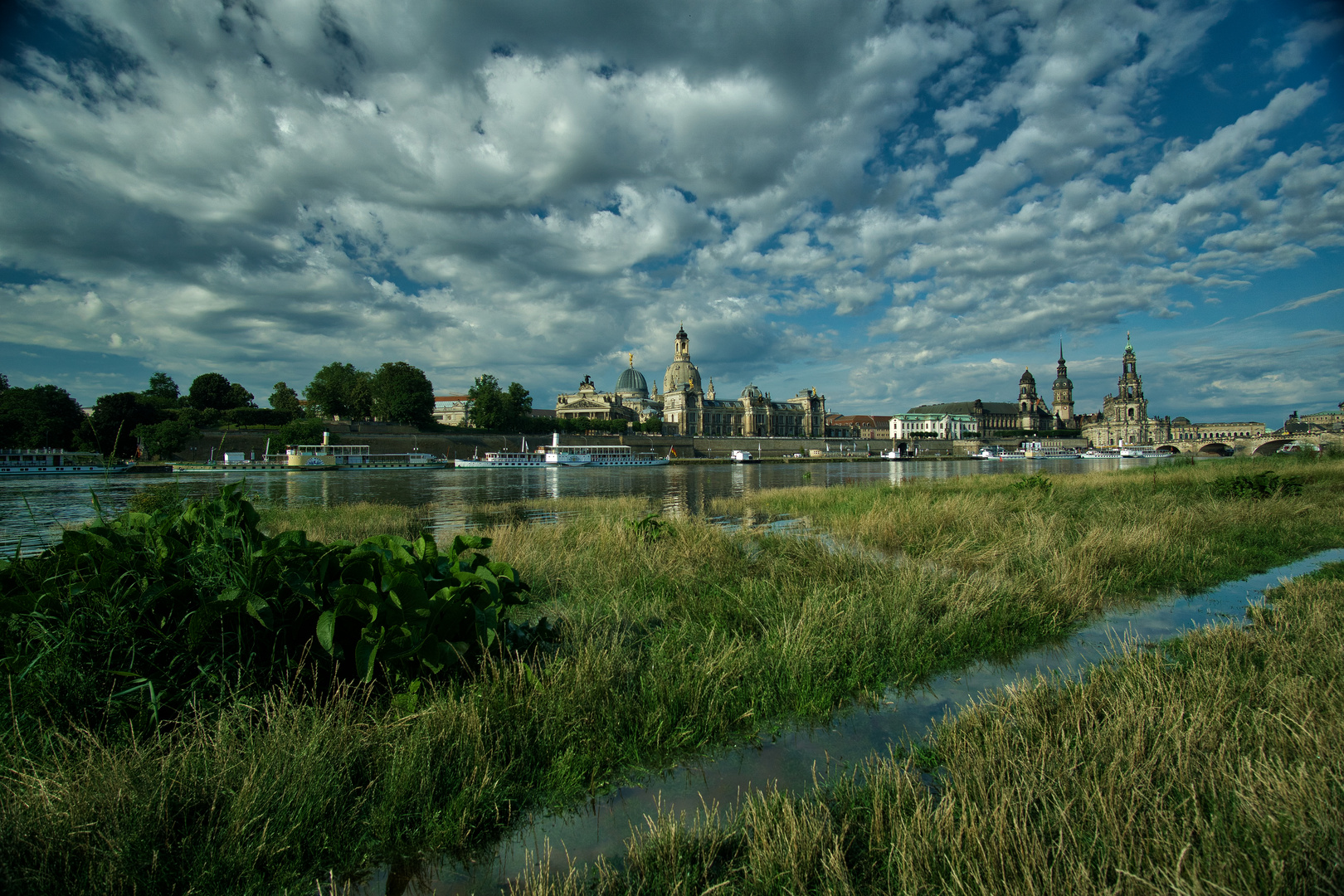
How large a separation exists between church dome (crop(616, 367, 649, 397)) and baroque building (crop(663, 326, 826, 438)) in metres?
7.01

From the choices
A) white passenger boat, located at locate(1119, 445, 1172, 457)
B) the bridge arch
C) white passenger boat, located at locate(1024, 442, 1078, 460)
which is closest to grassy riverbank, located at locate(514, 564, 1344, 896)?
the bridge arch

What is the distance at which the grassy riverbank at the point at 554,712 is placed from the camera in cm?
230

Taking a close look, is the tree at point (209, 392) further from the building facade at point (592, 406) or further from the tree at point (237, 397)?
the building facade at point (592, 406)

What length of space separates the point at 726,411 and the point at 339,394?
92.8m

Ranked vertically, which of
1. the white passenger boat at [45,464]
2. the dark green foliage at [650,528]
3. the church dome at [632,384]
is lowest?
the dark green foliage at [650,528]

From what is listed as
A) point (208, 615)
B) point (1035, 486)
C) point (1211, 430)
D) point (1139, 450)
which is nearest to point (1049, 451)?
point (1139, 450)

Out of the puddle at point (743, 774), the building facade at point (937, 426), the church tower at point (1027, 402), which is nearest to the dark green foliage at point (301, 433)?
the puddle at point (743, 774)

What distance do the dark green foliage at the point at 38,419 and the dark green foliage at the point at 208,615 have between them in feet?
256

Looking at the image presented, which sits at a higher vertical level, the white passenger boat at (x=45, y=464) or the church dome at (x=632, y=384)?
the church dome at (x=632, y=384)

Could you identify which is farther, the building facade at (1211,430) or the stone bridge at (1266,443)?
the building facade at (1211,430)

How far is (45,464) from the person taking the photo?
50.9m

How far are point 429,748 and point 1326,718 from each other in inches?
177

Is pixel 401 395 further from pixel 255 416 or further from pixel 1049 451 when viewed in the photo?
pixel 1049 451

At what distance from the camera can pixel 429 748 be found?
2.94 meters
